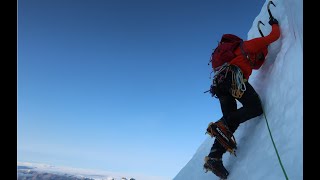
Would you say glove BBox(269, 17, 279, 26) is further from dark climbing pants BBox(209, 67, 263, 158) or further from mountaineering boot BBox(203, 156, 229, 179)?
mountaineering boot BBox(203, 156, 229, 179)

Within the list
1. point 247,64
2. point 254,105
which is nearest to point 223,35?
point 247,64

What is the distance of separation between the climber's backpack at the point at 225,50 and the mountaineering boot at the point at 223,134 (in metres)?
1.10

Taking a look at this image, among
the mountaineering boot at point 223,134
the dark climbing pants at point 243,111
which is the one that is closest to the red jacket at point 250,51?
the dark climbing pants at point 243,111

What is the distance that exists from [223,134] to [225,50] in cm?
149

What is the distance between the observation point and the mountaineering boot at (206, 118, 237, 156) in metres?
4.89

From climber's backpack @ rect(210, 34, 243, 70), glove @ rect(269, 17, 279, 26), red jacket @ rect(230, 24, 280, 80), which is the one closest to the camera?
red jacket @ rect(230, 24, 280, 80)

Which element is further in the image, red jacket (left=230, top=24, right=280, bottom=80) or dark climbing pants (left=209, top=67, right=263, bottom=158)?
red jacket (left=230, top=24, right=280, bottom=80)

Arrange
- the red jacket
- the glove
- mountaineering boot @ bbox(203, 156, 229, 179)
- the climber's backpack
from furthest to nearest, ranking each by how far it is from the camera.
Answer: the glove, the climber's backpack, the red jacket, mountaineering boot @ bbox(203, 156, 229, 179)

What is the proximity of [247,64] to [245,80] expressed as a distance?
37 cm

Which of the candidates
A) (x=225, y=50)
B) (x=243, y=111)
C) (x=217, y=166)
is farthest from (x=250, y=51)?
(x=217, y=166)

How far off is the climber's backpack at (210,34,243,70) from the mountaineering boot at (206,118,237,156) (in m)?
1.10

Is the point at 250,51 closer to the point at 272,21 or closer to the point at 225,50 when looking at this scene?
the point at 225,50

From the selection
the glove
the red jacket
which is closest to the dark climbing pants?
the red jacket
